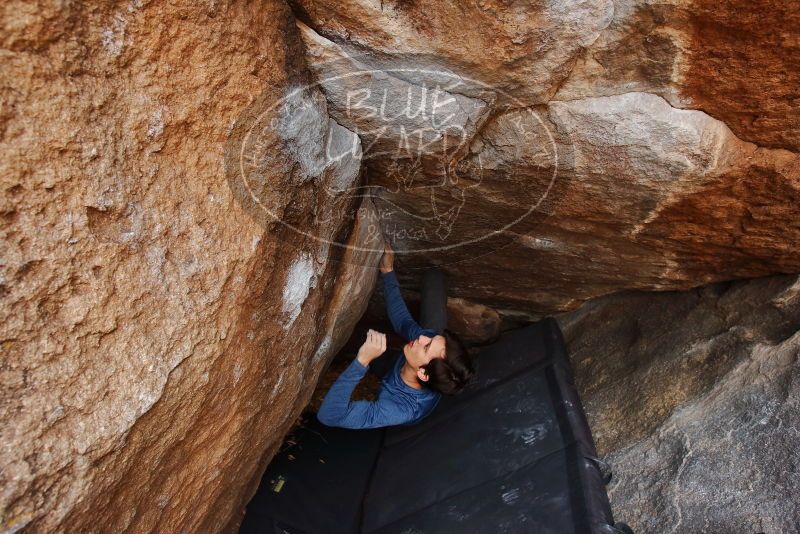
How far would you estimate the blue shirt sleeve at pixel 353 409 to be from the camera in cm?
211

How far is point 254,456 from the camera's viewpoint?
6.16 feet

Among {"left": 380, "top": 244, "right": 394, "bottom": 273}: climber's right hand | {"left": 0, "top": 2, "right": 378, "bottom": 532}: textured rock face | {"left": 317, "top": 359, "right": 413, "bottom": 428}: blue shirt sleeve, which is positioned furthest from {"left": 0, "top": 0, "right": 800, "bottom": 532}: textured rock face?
{"left": 380, "top": 244, "right": 394, "bottom": 273}: climber's right hand

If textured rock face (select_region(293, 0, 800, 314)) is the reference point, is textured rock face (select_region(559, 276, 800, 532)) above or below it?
below

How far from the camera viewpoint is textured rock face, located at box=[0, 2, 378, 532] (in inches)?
37.6

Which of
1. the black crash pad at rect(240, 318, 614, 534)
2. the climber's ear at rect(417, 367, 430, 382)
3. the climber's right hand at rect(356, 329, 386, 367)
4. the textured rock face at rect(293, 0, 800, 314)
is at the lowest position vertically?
the black crash pad at rect(240, 318, 614, 534)

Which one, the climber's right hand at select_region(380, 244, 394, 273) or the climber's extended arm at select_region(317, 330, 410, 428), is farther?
the climber's right hand at select_region(380, 244, 394, 273)

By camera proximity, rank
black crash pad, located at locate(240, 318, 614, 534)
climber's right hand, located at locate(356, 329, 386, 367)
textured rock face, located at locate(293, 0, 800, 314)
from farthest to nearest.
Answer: climber's right hand, located at locate(356, 329, 386, 367) → black crash pad, located at locate(240, 318, 614, 534) → textured rock face, located at locate(293, 0, 800, 314)

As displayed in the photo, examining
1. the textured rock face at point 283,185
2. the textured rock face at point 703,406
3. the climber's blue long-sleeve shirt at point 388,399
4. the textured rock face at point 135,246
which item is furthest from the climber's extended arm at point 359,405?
the textured rock face at point 703,406

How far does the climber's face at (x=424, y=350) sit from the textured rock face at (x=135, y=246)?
839 mm

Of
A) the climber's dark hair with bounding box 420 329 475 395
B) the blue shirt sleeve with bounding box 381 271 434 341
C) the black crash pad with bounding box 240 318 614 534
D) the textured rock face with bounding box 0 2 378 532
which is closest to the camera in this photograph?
the textured rock face with bounding box 0 2 378 532

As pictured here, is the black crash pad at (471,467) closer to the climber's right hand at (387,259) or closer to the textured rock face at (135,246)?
the climber's right hand at (387,259)

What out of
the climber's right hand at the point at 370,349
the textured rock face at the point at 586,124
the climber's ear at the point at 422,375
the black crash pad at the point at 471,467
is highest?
the textured rock face at the point at 586,124

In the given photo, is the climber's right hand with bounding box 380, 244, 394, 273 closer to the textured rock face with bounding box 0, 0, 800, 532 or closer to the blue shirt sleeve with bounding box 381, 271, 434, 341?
the blue shirt sleeve with bounding box 381, 271, 434, 341

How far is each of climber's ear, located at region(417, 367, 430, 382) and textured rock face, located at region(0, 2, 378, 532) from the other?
88cm
